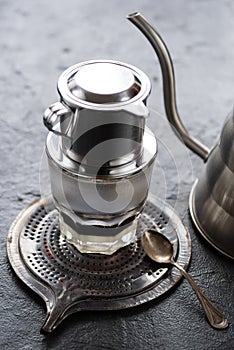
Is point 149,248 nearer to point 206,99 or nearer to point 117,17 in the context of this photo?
point 206,99

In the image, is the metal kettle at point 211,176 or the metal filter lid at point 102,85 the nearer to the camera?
the metal filter lid at point 102,85

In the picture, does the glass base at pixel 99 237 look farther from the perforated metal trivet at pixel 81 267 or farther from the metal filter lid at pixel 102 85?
the metal filter lid at pixel 102 85

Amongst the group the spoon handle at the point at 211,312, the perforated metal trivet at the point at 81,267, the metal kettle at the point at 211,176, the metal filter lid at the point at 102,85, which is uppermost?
the metal filter lid at the point at 102,85

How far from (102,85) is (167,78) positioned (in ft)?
0.49

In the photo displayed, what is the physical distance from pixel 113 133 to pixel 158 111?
33 cm

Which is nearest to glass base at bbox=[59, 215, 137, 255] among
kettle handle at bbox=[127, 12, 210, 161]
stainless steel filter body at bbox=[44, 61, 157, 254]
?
stainless steel filter body at bbox=[44, 61, 157, 254]

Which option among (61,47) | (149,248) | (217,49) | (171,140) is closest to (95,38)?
(61,47)

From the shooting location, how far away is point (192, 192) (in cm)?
94

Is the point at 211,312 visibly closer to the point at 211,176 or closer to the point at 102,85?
the point at 211,176

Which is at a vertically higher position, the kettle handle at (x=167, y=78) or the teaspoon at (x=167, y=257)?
the kettle handle at (x=167, y=78)

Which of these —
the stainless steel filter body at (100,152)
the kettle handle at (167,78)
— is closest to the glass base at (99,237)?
the stainless steel filter body at (100,152)

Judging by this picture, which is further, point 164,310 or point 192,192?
point 192,192

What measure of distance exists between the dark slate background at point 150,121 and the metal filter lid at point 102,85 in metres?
0.16

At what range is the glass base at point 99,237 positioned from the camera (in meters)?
0.84
